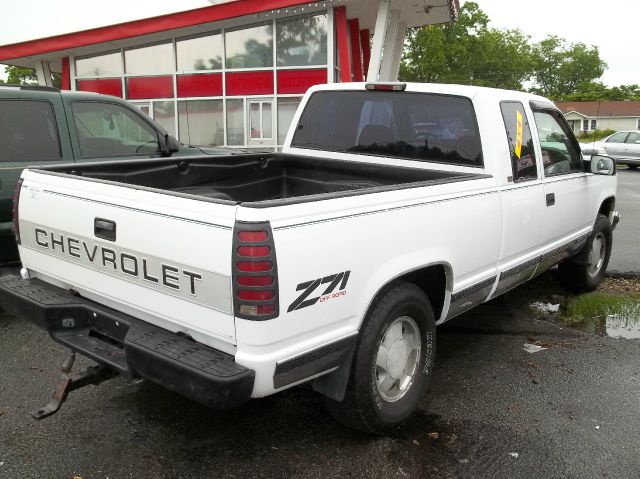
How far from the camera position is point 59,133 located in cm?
539

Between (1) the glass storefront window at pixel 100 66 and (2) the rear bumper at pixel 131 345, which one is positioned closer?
(2) the rear bumper at pixel 131 345

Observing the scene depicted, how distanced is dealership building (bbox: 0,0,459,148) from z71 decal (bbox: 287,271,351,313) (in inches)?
457

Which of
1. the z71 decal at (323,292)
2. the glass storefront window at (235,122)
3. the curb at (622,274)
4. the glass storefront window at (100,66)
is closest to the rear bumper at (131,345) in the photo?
the z71 decal at (323,292)

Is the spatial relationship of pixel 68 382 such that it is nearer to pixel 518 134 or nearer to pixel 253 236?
pixel 253 236

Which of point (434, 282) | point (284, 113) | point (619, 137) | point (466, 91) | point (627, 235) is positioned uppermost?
point (466, 91)

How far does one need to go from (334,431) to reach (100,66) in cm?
1582

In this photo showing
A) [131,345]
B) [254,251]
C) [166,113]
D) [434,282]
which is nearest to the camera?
[254,251]

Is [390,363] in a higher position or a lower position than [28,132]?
lower

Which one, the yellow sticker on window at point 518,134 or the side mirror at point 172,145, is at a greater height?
the yellow sticker on window at point 518,134

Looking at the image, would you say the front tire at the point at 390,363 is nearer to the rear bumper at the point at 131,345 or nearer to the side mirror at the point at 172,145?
the rear bumper at the point at 131,345

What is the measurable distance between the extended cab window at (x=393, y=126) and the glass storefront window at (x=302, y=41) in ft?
31.7

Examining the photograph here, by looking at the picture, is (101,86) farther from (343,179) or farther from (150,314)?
(150,314)

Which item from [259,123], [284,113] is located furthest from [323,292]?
[259,123]

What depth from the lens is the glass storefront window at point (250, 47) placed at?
1448 centimetres
